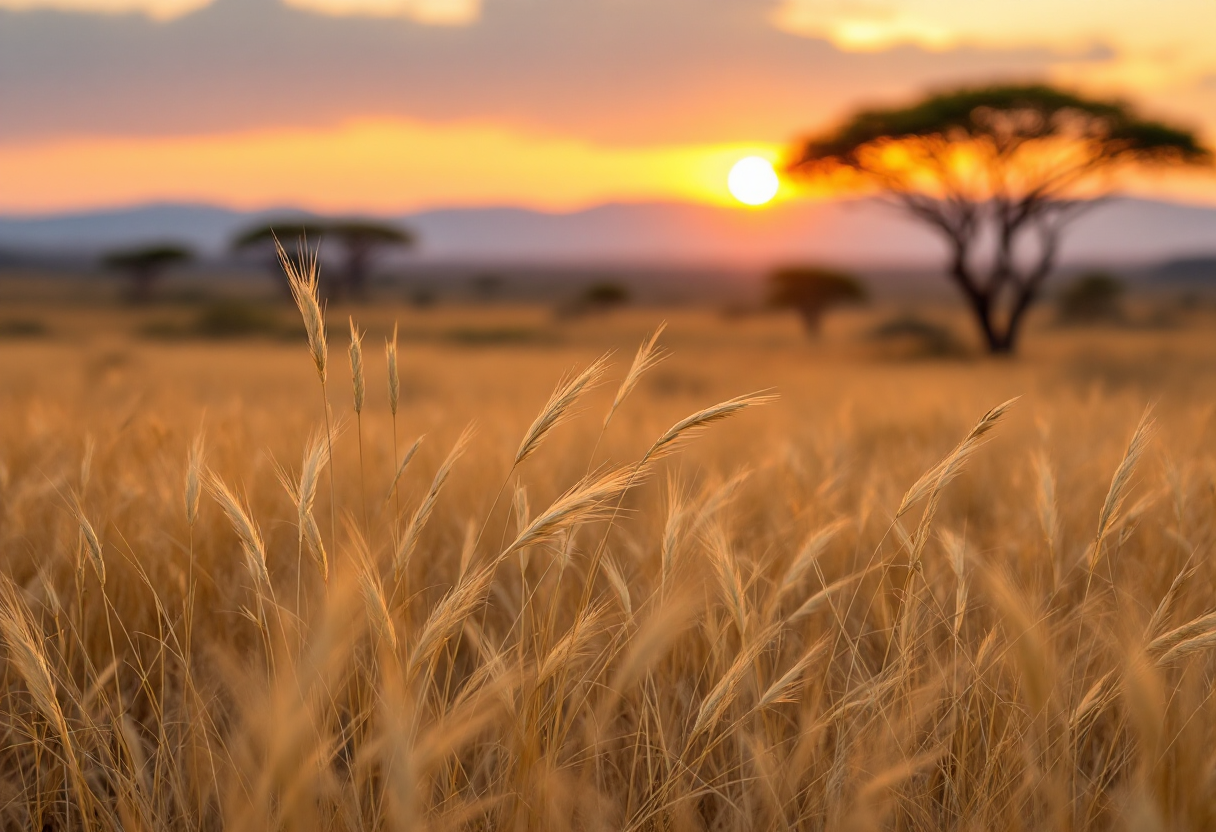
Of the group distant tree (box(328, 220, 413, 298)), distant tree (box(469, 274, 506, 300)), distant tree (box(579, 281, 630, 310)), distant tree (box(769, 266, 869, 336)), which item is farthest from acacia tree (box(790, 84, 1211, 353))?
distant tree (box(469, 274, 506, 300))

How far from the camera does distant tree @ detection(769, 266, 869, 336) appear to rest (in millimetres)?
30312

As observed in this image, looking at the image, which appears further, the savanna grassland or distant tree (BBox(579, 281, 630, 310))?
distant tree (BBox(579, 281, 630, 310))

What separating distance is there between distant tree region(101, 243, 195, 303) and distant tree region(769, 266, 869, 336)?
94.5 feet

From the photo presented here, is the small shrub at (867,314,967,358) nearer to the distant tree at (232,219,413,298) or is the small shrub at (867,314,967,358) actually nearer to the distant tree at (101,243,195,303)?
the distant tree at (232,219,413,298)

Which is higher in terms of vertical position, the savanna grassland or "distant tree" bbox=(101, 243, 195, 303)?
"distant tree" bbox=(101, 243, 195, 303)

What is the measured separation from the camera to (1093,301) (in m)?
31.8

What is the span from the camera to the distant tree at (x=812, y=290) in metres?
30.3

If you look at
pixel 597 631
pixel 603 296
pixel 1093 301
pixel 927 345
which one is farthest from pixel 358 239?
pixel 597 631

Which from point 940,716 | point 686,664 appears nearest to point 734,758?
point 686,664

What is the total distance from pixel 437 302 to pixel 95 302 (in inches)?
722

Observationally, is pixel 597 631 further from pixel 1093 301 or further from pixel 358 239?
pixel 358 239

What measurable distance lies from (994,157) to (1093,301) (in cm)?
1802

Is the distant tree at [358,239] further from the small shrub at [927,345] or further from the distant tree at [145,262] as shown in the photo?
the small shrub at [927,345]

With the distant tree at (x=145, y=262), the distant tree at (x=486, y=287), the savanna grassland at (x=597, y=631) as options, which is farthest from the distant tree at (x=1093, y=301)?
the distant tree at (x=486, y=287)
